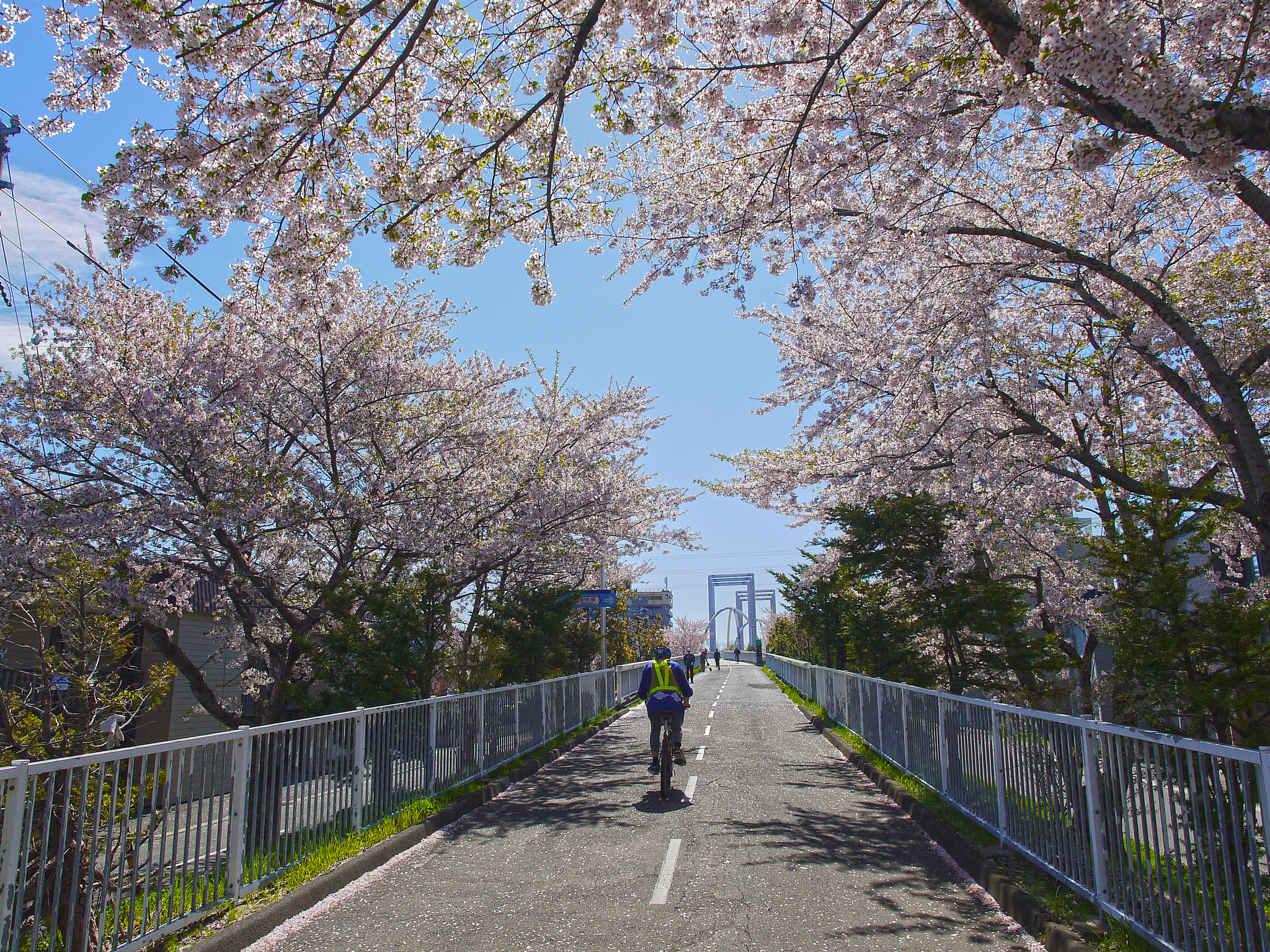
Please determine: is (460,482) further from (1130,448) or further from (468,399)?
(1130,448)

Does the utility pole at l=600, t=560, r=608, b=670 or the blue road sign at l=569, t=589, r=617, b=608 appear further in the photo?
the utility pole at l=600, t=560, r=608, b=670

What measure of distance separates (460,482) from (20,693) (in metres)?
6.29

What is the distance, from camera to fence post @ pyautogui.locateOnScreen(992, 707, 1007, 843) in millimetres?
6477

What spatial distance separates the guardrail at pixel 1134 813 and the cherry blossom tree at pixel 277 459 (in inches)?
298

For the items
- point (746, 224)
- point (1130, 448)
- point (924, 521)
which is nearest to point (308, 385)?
point (746, 224)

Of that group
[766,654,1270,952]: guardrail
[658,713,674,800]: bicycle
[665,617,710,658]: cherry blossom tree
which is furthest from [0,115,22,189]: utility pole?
[665,617,710,658]: cherry blossom tree

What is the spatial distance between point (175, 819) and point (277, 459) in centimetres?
663

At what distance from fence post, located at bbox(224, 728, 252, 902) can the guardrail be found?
572 centimetres

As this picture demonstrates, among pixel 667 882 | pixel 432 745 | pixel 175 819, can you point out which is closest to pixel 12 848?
pixel 175 819

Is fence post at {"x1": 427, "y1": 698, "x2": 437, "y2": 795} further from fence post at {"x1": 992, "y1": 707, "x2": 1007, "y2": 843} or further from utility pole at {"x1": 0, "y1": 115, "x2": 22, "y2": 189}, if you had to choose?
utility pole at {"x1": 0, "y1": 115, "x2": 22, "y2": 189}

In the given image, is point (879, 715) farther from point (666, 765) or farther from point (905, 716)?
point (666, 765)

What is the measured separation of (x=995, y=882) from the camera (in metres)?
5.58

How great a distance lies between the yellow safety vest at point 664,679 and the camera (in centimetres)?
1002

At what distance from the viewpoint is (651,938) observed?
4832 millimetres
